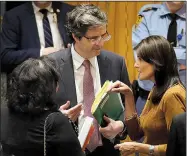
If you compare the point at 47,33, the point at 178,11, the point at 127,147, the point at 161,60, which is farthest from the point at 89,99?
the point at 178,11

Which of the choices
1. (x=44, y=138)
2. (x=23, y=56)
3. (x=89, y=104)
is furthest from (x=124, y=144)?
(x=23, y=56)

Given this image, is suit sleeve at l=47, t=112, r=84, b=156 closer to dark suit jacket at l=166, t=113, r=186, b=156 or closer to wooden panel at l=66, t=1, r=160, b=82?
dark suit jacket at l=166, t=113, r=186, b=156

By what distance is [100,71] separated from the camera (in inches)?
91.6

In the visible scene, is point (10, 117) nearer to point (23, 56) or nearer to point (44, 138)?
point (44, 138)

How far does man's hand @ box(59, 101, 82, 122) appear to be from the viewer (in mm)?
2150

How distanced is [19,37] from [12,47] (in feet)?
0.26

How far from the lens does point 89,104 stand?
2.29 metres

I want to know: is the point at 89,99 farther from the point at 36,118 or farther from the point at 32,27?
the point at 32,27

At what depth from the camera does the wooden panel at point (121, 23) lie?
277 cm

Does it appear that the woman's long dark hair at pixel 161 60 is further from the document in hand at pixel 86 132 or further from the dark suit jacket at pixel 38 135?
the dark suit jacket at pixel 38 135

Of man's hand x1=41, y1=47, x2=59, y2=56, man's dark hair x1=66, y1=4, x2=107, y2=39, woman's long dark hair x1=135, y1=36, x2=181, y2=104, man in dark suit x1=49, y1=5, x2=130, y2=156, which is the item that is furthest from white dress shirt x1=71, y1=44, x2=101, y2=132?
man's hand x1=41, y1=47, x2=59, y2=56

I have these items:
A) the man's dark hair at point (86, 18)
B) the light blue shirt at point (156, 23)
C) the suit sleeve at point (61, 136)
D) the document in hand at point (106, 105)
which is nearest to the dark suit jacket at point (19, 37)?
the light blue shirt at point (156, 23)

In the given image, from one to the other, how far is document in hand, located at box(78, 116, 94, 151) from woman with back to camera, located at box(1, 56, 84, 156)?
0.72 ft

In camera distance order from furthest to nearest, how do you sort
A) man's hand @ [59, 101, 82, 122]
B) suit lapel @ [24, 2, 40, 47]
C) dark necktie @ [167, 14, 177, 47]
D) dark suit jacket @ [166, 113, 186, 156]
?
suit lapel @ [24, 2, 40, 47] → dark necktie @ [167, 14, 177, 47] → man's hand @ [59, 101, 82, 122] → dark suit jacket @ [166, 113, 186, 156]
